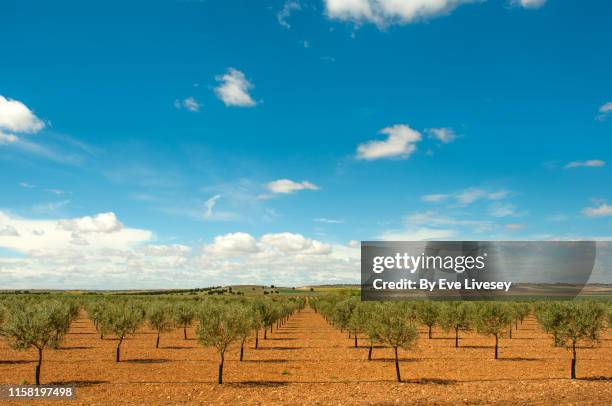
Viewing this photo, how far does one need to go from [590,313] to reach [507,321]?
19545mm

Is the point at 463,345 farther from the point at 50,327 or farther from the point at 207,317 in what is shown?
the point at 50,327

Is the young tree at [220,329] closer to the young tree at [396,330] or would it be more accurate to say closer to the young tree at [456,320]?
the young tree at [396,330]

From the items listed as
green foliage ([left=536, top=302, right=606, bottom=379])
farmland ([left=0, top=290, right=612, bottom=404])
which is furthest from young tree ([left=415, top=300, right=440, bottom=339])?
green foliage ([left=536, top=302, right=606, bottom=379])

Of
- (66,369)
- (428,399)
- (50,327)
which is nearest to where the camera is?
(428,399)

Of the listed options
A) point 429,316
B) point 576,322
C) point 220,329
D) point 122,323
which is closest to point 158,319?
point 122,323

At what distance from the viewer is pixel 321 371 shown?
47875mm

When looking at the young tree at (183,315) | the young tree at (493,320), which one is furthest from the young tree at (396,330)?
the young tree at (183,315)

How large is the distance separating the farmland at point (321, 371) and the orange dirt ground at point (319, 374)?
0.33ft

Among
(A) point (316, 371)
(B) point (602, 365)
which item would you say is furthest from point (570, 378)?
(A) point (316, 371)

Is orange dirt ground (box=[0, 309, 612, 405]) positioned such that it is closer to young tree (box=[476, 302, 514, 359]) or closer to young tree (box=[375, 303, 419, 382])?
young tree (box=[476, 302, 514, 359])

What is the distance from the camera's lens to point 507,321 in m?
62.6

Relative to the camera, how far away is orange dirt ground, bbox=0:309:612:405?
1403 inches

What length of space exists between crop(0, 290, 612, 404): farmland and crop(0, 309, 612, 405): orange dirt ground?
0.33 ft

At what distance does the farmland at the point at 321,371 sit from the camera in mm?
36156
